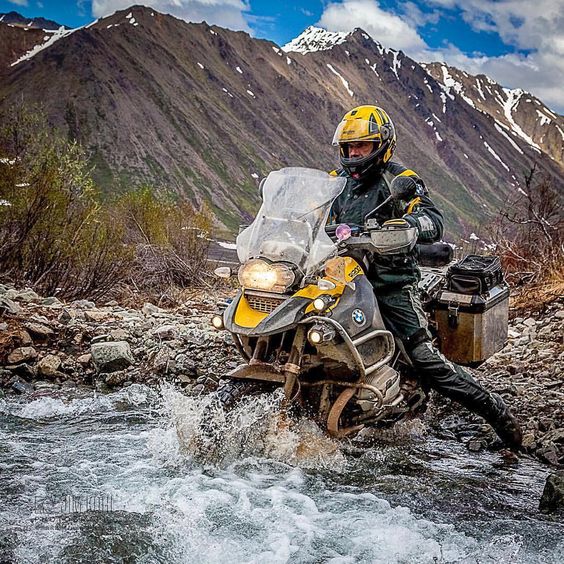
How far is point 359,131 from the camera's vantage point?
602 cm

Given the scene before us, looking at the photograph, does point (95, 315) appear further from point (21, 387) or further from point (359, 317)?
point (359, 317)

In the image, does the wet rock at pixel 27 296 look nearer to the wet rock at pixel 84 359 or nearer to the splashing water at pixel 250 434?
the wet rock at pixel 84 359

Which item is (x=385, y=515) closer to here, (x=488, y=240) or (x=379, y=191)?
(x=379, y=191)

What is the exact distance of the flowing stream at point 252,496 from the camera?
4.52 metres

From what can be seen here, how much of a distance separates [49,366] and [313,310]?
425cm

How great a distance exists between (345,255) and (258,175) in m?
158

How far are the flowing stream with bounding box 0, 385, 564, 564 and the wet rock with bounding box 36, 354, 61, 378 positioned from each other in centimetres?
138

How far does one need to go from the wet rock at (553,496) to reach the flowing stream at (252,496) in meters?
0.09

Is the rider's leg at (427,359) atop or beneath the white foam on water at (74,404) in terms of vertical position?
atop

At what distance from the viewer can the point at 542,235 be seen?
14.6m

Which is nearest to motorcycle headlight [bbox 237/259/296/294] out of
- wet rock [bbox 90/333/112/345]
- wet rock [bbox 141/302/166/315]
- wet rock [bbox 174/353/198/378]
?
wet rock [bbox 174/353/198/378]

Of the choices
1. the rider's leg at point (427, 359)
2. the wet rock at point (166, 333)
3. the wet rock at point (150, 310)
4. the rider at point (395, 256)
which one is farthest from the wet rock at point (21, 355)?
the rider's leg at point (427, 359)

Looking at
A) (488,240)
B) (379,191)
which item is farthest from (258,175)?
(379,191)

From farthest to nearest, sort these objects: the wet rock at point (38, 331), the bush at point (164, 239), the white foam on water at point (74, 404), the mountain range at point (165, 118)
A: the mountain range at point (165, 118)
the bush at point (164, 239)
the wet rock at point (38, 331)
the white foam on water at point (74, 404)
